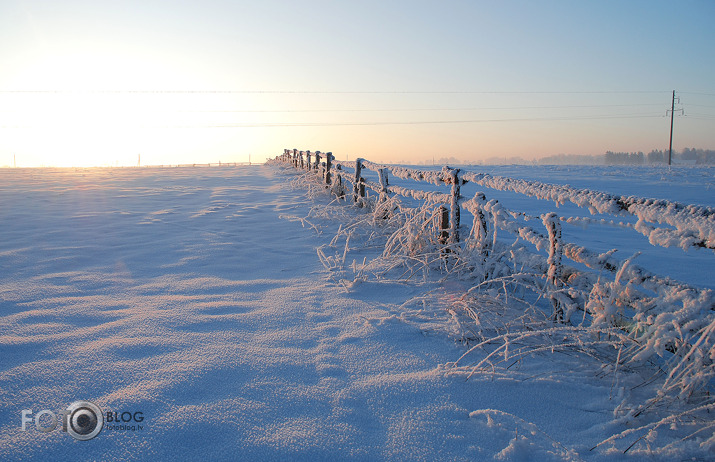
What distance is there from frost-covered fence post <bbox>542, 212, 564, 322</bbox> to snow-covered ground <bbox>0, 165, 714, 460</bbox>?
328mm

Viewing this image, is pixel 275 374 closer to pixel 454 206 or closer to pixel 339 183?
pixel 454 206

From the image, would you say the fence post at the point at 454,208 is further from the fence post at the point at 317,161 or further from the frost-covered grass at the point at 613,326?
the fence post at the point at 317,161

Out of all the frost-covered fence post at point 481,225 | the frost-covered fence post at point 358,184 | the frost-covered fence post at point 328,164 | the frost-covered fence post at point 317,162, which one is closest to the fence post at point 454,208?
the frost-covered fence post at point 481,225

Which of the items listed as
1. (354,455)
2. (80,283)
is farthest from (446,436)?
(80,283)

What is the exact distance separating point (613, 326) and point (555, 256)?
474 mm

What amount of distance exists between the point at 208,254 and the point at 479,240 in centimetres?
268

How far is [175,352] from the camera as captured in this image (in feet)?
6.70

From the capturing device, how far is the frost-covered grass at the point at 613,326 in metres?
1.54

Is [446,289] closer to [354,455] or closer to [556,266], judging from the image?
[556,266]

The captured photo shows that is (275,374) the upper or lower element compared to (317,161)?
lower

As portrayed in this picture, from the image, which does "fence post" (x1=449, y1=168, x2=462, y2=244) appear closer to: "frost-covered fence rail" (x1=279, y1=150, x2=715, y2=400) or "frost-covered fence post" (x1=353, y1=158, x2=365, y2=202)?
"frost-covered fence rail" (x1=279, y1=150, x2=715, y2=400)

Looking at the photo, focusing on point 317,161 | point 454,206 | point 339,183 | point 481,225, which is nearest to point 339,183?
point 339,183

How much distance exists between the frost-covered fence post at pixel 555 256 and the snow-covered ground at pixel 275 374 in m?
0.33

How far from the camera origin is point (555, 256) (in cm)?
232
